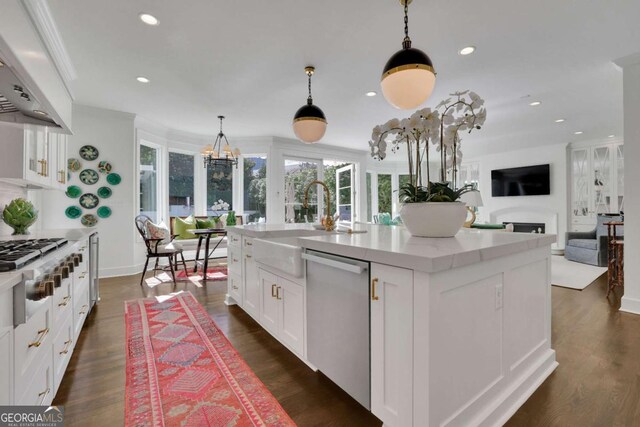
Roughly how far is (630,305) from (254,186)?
608 cm

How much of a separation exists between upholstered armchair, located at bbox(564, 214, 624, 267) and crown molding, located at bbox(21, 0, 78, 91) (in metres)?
7.58

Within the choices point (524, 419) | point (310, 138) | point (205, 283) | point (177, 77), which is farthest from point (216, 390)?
point (177, 77)

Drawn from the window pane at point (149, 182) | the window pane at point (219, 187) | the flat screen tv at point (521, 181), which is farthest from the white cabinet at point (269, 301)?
the flat screen tv at point (521, 181)

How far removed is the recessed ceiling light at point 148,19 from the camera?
2323 millimetres

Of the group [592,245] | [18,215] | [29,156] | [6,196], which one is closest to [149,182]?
[6,196]

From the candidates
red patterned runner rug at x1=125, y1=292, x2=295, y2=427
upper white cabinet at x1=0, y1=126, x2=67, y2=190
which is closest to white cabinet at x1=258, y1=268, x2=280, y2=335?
red patterned runner rug at x1=125, y1=292, x2=295, y2=427

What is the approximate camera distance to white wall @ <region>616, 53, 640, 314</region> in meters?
2.96

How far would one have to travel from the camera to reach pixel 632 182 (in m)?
2.98

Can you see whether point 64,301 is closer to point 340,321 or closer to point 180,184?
point 340,321

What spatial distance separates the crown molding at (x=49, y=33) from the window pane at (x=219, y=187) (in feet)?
10.4

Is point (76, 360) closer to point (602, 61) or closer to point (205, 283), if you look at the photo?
point (205, 283)

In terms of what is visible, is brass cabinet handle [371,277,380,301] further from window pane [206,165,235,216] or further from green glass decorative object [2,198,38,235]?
window pane [206,165,235,216]

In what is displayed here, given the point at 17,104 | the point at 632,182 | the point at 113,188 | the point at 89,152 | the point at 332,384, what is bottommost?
the point at 332,384

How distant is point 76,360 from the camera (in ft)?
6.73
